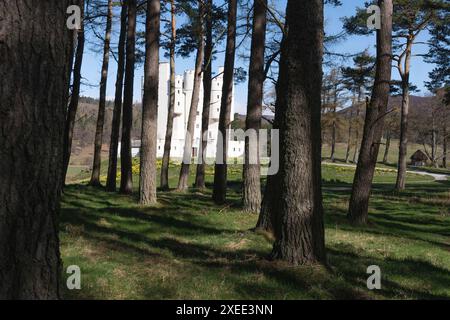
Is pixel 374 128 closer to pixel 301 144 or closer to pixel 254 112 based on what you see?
pixel 254 112

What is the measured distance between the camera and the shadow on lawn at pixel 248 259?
5.49m

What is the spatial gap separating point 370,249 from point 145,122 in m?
7.42

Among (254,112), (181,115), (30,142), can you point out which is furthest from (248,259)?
(181,115)

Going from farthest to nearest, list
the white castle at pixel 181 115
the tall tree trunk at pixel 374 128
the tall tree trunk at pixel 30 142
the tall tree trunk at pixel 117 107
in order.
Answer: the white castle at pixel 181 115 < the tall tree trunk at pixel 117 107 < the tall tree trunk at pixel 374 128 < the tall tree trunk at pixel 30 142

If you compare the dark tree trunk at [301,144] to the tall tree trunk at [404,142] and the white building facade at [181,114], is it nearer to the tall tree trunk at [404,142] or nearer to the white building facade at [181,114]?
the tall tree trunk at [404,142]

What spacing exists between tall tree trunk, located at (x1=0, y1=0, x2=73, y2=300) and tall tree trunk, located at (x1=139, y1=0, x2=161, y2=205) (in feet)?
30.8

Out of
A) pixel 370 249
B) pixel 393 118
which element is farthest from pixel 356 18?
pixel 393 118

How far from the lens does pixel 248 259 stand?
6.70 m

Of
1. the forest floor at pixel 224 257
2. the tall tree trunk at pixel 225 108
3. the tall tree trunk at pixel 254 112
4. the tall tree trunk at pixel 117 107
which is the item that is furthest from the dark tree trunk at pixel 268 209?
the tall tree trunk at pixel 117 107

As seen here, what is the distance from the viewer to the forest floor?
5.33 m

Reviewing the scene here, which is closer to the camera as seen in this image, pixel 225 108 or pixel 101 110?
pixel 225 108

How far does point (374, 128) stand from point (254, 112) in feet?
10.2

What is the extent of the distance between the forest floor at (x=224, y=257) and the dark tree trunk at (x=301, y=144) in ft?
1.17

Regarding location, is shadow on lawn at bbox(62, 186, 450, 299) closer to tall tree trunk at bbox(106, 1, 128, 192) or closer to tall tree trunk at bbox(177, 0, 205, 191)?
tall tree trunk at bbox(106, 1, 128, 192)
